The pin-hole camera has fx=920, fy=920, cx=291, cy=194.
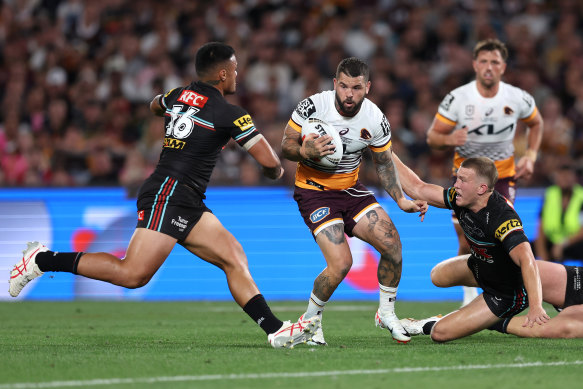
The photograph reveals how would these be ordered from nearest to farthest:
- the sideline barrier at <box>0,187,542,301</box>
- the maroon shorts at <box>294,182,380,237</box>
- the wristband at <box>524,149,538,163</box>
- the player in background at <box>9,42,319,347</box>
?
the player in background at <box>9,42,319,347</box>
the maroon shorts at <box>294,182,380,237</box>
the wristband at <box>524,149,538,163</box>
the sideline barrier at <box>0,187,542,301</box>

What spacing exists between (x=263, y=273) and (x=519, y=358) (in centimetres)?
719

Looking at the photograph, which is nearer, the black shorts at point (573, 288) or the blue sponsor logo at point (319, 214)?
the blue sponsor logo at point (319, 214)

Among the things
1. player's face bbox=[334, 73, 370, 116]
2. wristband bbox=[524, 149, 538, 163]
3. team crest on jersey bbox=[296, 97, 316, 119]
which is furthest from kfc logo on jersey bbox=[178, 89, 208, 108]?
wristband bbox=[524, 149, 538, 163]

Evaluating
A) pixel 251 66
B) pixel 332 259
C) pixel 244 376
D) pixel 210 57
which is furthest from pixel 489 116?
pixel 251 66

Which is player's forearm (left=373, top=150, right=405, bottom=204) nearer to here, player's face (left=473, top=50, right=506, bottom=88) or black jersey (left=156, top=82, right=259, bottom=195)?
black jersey (left=156, top=82, right=259, bottom=195)

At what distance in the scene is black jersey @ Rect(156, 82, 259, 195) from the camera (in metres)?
7.12

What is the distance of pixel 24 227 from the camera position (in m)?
13.4

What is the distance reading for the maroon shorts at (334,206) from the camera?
773cm

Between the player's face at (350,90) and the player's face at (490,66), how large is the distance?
267 centimetres

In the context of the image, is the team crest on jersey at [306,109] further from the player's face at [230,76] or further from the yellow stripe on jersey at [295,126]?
the player's face at [230,76]

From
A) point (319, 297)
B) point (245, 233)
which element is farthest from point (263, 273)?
point (319, 297)

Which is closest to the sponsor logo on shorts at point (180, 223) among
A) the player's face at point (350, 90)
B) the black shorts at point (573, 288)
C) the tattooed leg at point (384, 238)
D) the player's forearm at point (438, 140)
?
the tattooed leg at point (384, 238)

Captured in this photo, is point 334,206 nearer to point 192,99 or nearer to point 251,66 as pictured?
point 192,99

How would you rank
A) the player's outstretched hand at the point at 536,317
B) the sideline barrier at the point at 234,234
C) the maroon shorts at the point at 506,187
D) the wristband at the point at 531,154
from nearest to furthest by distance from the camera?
the player's outstretched hand at the point at 536,317
the maroon shorts at the point at 506,187
the wristband at the point at 531,154
the sideline barrier at the point at 234,234
